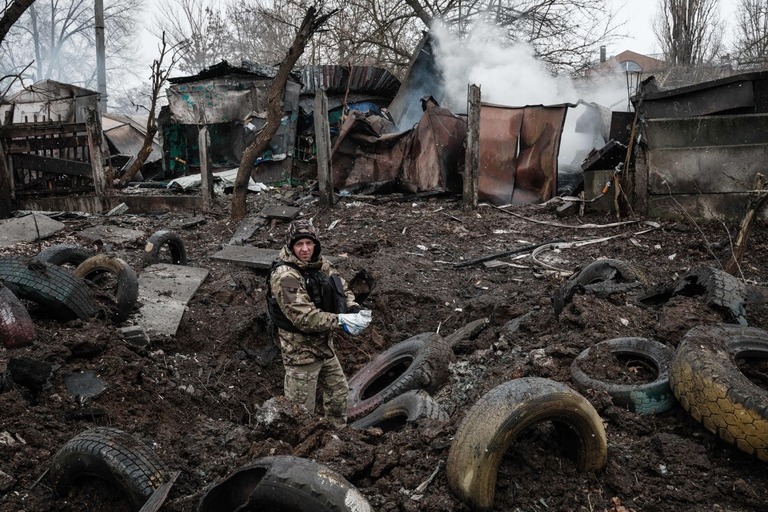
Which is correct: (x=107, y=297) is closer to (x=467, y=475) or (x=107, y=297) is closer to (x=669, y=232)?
(x=467, y=475)

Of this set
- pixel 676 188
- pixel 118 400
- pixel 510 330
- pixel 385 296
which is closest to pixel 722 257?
pixel 676 188

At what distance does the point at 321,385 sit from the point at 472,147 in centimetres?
729

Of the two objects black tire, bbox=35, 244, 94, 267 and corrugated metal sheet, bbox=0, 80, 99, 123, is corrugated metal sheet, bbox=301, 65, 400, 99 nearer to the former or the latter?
corrugated metal sheet, bbox=0, 80, 99, 123

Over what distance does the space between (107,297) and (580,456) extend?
15.9 feet

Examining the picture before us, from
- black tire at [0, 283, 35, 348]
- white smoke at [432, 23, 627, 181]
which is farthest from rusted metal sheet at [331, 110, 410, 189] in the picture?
black tire at [0, 283, 35, 348]

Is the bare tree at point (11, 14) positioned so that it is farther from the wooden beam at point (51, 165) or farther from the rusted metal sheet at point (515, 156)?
the rusted metal sheet at point (515, 156)

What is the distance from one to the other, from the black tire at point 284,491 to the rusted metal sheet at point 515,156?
32.7 feet

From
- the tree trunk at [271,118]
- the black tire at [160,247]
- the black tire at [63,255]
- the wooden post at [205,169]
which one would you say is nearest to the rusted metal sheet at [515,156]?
the tree trunk at [271,118]

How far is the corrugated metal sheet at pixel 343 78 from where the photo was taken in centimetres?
1819

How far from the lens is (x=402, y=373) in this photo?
5.14 meters

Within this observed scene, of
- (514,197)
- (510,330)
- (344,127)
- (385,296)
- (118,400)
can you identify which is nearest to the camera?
(118,400)

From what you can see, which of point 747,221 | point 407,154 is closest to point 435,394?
point 747,221

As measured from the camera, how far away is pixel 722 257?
769cm

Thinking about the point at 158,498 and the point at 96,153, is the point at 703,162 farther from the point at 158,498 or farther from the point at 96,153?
the point at 96,153
